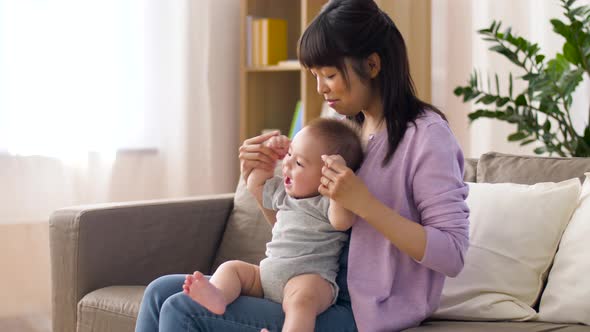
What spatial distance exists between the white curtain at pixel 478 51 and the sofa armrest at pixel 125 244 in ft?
3.83

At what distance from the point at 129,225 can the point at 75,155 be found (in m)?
1.02

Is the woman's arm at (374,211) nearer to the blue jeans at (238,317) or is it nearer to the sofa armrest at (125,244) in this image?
the blue jeans at (238,317)

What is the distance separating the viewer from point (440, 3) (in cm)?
326

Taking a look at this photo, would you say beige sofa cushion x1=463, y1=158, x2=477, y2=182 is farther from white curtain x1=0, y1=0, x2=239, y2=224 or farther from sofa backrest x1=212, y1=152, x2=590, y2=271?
white curtain x1=0, y1=0, x2=239, y2=224

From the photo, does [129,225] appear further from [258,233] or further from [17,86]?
[17,86]

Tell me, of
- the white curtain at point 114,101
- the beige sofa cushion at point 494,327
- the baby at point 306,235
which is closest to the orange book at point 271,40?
the white curtain at point 114,101

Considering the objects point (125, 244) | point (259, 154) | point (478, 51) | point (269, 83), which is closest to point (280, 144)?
point (259, 154)

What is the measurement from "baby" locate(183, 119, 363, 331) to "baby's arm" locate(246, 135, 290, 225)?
0.06 m

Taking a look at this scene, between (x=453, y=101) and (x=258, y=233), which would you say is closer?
(x=258, y=233)

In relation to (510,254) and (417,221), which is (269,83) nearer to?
(510,254)

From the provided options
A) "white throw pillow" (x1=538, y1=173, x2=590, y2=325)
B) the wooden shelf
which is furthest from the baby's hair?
the wooden shelf

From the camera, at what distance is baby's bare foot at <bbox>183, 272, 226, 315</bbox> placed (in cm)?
142

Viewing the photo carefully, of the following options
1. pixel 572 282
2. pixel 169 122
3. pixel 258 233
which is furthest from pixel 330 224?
pixel 169 122

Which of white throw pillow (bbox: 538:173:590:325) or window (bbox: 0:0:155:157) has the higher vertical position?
window (bbox: 0:0:155:157)
